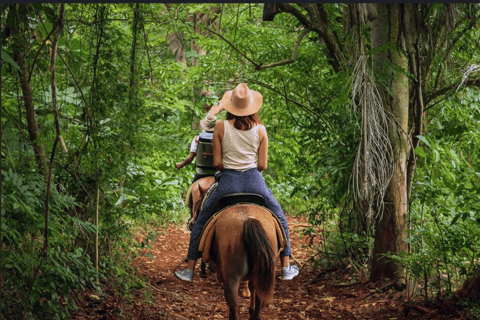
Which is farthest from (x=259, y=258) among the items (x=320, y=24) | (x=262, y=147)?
(x=320, y=24)

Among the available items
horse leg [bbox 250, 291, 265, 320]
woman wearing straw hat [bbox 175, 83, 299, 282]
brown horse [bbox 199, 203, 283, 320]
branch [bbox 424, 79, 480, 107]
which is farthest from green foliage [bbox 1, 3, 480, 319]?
horse leg [bbox 250, 291, 265, 320]

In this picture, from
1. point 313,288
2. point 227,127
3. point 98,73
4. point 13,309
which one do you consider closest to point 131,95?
point 98,73

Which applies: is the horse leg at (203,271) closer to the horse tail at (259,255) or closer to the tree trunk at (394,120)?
the tree trunk at (394,120)

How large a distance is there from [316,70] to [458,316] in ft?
16.2

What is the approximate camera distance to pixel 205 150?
809 centimetres

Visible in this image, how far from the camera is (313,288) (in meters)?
7.79

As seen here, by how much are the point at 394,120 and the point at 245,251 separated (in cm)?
289

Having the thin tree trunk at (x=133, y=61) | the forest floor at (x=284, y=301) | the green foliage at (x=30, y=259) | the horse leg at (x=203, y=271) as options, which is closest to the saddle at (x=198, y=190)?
the forest floor at (x=284, y=301)

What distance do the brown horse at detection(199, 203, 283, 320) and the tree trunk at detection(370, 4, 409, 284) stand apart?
90.1 inches

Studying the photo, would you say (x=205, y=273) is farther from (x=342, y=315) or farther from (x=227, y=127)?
(x=227, y=127)

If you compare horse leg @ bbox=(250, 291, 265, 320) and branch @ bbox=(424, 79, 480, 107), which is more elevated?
branch @ bbox=(424, 79, 480, 107)

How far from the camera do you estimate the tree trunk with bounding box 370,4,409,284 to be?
6434mm

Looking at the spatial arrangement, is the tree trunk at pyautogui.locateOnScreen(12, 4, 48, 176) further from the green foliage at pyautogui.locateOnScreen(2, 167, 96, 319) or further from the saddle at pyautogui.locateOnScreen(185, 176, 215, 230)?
the saddle at pyautogui.locateOnScreen(185, 176, 215, 230)

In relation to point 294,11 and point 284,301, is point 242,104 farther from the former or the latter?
point 284,301
